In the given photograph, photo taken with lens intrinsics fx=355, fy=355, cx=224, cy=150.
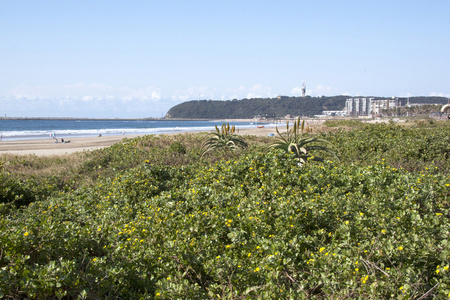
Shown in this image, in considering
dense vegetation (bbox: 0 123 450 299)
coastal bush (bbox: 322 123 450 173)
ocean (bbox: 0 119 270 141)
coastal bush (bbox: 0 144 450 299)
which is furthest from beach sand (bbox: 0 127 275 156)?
coastal bush (bbox: 0 144 450 299)

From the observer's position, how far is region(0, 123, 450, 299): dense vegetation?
2828 millimetres

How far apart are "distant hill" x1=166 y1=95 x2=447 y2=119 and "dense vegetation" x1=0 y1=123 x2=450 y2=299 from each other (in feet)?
508

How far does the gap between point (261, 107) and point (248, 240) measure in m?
173

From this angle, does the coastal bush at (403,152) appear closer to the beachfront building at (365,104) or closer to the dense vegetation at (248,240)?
the dense vegetation at (248,240)

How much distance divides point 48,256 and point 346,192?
4041 mm

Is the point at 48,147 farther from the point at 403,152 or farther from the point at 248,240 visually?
the point at 248,240

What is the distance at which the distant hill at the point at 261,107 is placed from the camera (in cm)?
16938

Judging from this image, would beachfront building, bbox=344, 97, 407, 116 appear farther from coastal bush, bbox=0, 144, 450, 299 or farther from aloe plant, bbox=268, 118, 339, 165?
coastal bush, bbox=0, 144, 450, 299

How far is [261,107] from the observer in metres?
175

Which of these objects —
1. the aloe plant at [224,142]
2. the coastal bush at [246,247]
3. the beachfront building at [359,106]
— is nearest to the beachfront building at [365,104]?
the beachfront building at [359,106]

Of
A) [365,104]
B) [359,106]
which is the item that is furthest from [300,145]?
[365,104]

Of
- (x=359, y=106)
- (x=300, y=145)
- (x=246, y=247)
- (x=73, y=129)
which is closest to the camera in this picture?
(x=246, y=247)

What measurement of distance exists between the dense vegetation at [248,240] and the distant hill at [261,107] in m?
155

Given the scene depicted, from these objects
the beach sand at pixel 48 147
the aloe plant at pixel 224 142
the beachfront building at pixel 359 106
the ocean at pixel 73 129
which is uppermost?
the beachfront building at pixel 359 106
